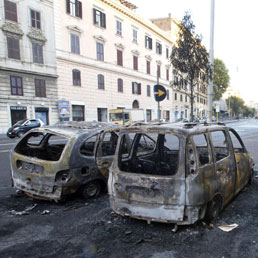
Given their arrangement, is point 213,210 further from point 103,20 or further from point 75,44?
point 103,20

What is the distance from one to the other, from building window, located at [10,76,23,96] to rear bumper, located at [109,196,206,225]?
21.2 meters

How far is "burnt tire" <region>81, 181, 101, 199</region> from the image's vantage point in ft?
14.3

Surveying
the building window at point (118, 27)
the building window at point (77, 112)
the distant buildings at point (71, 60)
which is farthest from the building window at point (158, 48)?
the building window at point (77, 112)

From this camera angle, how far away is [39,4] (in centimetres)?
2264

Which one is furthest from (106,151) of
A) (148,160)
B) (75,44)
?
(75,44)

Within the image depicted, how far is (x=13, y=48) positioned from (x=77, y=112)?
897 cm

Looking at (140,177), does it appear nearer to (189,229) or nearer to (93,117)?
(189,229)

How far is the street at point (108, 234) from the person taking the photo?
2.71 meters

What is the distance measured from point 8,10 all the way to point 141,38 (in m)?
20.0

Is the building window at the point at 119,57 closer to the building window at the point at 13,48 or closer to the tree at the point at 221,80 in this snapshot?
the building window at the point at 13,48

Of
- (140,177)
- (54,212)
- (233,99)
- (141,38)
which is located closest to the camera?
(140,177)

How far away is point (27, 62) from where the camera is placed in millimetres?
21734

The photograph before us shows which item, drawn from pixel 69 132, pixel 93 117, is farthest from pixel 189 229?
pixel 93 117

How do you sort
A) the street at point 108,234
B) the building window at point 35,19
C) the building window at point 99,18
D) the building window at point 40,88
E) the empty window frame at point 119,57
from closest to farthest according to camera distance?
the street at point 108,234 < the building window at point 35,19 < the building window at point 40,88 < the building window at point 99,18 < the empty window frame at point 119,57
